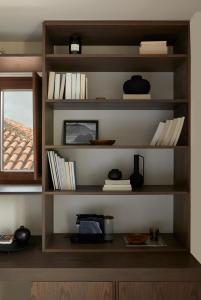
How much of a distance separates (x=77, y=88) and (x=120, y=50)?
0.60 meters

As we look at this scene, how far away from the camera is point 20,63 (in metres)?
2.54

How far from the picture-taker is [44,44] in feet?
7.62

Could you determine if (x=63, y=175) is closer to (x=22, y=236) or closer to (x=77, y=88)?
(x=22, y=236)

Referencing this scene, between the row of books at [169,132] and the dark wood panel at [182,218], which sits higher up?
the row of books at [169,132]

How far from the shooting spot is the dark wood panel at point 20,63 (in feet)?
7.91

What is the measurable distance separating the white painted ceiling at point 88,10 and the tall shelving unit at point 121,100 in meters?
0.06

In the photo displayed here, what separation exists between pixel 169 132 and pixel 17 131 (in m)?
1.22

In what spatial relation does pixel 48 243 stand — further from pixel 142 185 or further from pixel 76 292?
pixel 142 185

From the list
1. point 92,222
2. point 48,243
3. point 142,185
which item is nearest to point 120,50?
point 142,185

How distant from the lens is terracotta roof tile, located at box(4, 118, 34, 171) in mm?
2793

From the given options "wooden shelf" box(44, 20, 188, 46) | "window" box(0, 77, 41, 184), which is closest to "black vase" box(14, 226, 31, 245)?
"window" box(0, 77, 41, 184)

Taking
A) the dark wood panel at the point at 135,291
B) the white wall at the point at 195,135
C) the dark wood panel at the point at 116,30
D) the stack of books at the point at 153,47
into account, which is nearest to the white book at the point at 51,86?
the dark wood panel at the point at 116,30

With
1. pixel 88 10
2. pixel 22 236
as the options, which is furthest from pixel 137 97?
pixel 22 236

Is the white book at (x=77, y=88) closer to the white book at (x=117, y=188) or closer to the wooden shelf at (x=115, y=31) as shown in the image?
the wooden shelf at (x=115, y=31)
